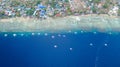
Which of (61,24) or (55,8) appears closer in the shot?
(61,24)

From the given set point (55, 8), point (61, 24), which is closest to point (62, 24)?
point (61, 24)

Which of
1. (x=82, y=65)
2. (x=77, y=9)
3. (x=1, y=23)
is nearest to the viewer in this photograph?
(x=82, y=65)

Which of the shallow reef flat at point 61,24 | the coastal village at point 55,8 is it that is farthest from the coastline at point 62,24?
the coastal village at point 55,8

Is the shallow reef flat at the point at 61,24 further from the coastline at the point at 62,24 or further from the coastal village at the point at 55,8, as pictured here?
the coastal village at the point at 55,8

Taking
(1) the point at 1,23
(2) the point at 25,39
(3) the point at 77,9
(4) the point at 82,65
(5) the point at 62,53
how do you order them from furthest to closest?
(3) the point at 77,9 → (1) the point at 1,23 → (2) the point at 25,39 → (5) the point at 62,53 → (4) the point at 82,65

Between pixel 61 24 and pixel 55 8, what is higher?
pixel 55 8

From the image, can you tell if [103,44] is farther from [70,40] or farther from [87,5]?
[87,5]

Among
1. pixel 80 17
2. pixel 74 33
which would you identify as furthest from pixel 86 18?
pixel 74 33

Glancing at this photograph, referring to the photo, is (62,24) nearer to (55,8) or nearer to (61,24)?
(61,24)
